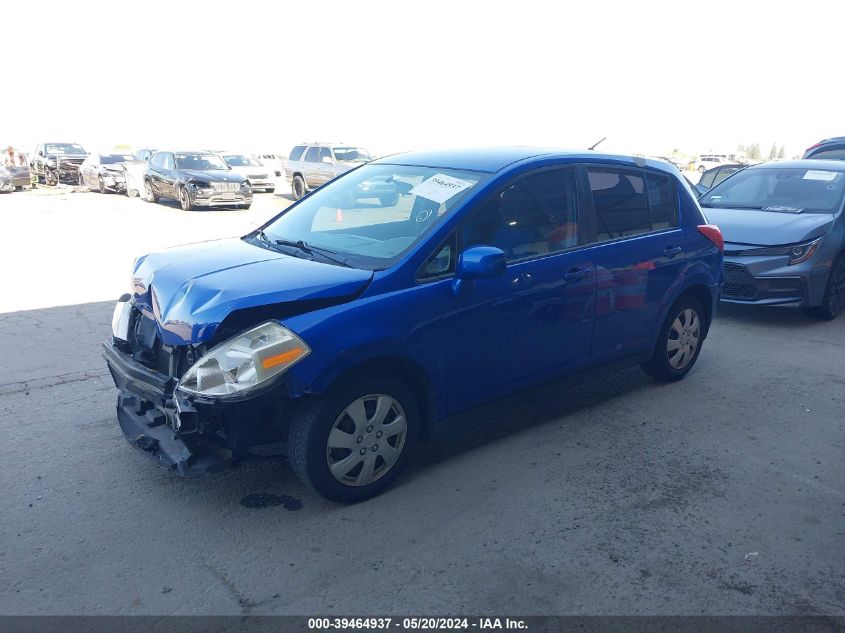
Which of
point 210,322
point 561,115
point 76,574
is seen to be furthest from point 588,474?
point 561,115

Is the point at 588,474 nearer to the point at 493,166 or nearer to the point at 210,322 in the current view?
the point at 493,166

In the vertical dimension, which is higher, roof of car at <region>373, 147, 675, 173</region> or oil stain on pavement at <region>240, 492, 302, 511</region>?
roof of car at <region>373, 147, 675, 173</region>

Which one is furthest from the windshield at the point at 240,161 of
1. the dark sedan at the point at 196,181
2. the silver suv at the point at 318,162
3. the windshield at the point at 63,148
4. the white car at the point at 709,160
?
the white car at the point at 709,160

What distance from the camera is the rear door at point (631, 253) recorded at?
5047 mm

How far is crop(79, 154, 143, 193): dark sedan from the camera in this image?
995 inches

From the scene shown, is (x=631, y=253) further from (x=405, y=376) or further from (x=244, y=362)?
(x=244, y=362)

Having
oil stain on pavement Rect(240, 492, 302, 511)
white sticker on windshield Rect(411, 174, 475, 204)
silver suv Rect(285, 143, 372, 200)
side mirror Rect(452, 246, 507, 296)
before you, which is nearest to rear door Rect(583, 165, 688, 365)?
white sticker on windshield Rect(411, 174, 475, 204)

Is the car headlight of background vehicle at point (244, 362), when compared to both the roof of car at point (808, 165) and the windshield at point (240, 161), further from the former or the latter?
the windshield at point (240, 161)

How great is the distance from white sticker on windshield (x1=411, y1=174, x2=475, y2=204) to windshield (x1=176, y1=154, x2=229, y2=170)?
17.4m

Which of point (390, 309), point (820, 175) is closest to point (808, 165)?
point (820, 175)

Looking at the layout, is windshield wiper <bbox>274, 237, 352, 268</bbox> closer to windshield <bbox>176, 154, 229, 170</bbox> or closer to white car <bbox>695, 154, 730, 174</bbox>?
windshield <bbox>176, 154, 229, 170</bbox>

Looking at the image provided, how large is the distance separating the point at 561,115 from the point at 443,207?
94201mm

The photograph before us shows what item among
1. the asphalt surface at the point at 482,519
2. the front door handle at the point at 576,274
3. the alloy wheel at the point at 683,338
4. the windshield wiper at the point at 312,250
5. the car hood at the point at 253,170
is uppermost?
the windshield wiper at the point at 312,250

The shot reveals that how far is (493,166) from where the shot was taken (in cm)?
465
